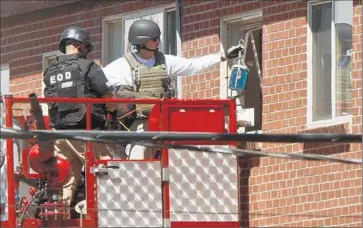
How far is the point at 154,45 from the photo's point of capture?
21.1 meters

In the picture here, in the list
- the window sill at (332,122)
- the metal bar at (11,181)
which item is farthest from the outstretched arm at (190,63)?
the window sill at (332,122)

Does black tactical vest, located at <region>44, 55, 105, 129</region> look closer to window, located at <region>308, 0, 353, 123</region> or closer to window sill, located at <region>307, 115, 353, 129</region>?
window sill, located at <region>307, 115, 353, 129</region>

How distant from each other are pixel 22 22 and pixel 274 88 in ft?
17.0

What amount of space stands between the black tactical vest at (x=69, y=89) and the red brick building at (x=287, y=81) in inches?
176

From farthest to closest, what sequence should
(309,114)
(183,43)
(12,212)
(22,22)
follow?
(22,22) < (183,43) < (309,114) < (12,212)

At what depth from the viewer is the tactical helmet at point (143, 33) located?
21062 millimetres

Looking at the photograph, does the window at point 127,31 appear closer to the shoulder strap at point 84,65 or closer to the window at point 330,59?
the window at point 330,59

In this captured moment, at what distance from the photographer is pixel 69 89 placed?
2047 cm

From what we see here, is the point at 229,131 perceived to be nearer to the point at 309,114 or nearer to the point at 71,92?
the point at 71,92

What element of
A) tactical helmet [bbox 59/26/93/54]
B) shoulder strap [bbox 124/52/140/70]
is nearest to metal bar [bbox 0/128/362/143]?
shoulder strap [bbox 124/52/140/70]

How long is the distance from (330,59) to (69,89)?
18.7ft

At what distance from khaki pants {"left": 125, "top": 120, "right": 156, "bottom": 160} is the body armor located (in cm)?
11

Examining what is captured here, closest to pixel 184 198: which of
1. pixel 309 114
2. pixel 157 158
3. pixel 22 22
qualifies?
pixel 157 158

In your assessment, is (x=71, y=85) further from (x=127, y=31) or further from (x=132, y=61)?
(x=127, y=31)
